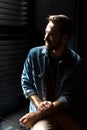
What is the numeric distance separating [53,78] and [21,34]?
0.70m

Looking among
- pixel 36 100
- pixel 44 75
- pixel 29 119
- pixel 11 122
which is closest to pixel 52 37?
pixel 44 75

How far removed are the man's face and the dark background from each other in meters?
0.47

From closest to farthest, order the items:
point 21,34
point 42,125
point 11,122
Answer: point 42,125
point 11,122
point 21,34

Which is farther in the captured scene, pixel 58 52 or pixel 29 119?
pixel 58 52

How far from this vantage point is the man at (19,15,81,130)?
1.79 meters

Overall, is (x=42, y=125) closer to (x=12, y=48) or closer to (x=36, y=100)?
(x=36, y=100)

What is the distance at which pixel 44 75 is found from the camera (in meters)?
1.88

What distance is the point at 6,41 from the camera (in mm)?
2260

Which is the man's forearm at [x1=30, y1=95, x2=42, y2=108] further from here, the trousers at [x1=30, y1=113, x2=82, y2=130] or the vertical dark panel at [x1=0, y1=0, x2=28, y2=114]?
the vertical dark panel at [x1=0, y1=0, x2=28, y2=114]

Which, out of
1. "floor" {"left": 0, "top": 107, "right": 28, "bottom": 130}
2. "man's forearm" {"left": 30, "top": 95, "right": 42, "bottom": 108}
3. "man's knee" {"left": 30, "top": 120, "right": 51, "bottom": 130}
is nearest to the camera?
"man's knee" {"left": 30, "top": 120, "right": 51, "bottom": 130}

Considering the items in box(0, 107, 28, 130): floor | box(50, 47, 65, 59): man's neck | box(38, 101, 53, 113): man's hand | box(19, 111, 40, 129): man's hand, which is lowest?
box(0, 107, 28, 130): floor

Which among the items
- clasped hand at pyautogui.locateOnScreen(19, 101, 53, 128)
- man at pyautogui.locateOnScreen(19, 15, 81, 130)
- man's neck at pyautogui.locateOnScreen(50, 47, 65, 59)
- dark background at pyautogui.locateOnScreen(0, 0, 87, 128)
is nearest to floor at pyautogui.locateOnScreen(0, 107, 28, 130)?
dark background at pyautogui.locateOnScreen(0, 0, 87, 128)

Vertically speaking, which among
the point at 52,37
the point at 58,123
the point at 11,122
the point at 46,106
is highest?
the point at 52,37

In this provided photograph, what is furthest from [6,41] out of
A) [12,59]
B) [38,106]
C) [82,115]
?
[82,115]
